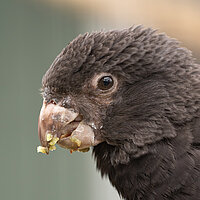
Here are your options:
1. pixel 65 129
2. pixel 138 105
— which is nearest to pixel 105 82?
pixel 138 105

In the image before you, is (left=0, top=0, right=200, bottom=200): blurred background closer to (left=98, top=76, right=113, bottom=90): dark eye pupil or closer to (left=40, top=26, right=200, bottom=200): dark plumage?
(left=40, top=26, right=200, bottom=200): dark plumage

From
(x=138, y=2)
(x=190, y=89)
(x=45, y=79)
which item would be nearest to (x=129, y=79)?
(x=190, y=89)

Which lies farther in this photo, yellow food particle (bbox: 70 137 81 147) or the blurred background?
the blurred background

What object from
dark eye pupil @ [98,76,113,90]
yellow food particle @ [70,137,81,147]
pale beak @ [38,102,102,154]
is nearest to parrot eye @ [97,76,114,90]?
dark eye pupil @ [98,76,113,90]

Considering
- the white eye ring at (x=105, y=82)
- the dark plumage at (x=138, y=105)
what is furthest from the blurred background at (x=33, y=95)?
the white eye ring at (x=105, y=82)

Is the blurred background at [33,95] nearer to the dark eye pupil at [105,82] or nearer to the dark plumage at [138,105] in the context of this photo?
the dark plumage at [138,105]

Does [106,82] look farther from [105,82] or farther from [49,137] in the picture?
[49,137]

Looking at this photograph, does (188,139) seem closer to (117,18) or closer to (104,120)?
(104,120)
